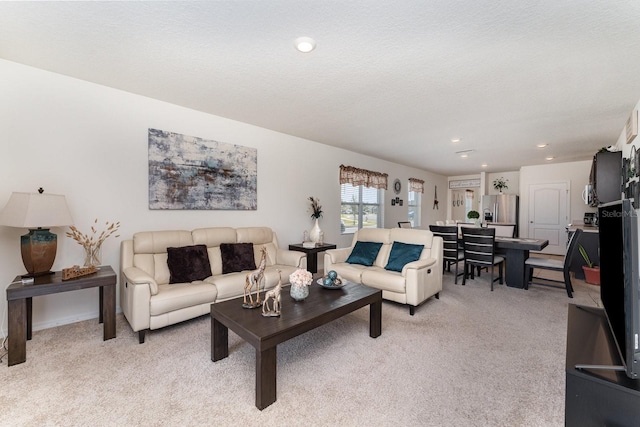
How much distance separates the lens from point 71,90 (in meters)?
2.83

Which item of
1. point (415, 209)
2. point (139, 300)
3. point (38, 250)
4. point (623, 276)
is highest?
point (415, 209)

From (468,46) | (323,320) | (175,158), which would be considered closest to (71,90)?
(175,158)

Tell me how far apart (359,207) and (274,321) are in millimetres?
4646

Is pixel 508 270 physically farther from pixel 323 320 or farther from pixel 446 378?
pixel 323 320

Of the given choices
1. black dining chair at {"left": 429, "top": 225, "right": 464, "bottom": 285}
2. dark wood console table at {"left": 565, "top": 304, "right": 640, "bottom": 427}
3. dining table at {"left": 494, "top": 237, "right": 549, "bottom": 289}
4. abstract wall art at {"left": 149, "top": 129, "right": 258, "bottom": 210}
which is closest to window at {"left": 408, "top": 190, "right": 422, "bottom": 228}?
black dining chair at {"left": 429, "top": 225, "right": 464, "bottom": 285}

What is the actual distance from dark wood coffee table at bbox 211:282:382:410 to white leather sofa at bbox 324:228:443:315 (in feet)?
1.98

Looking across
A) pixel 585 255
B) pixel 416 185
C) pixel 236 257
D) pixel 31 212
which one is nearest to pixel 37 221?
pixel 31 212

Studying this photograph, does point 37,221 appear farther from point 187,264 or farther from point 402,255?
point 402,255

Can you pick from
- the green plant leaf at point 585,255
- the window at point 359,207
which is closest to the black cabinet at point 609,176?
the green plant leaf at point 585,255

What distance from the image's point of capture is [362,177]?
6.21m

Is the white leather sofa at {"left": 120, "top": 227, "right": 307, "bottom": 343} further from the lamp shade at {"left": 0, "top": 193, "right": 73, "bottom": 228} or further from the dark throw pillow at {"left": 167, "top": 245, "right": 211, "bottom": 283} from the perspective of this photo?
the lamp shade at {"left": 0, "top": 193, "right": 73, "bottom": 228}

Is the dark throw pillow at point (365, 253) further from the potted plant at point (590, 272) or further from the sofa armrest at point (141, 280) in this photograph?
the potted plant at point (590, 272)

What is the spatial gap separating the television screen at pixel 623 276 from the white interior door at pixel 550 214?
749cm

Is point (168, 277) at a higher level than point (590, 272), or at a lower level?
higher
